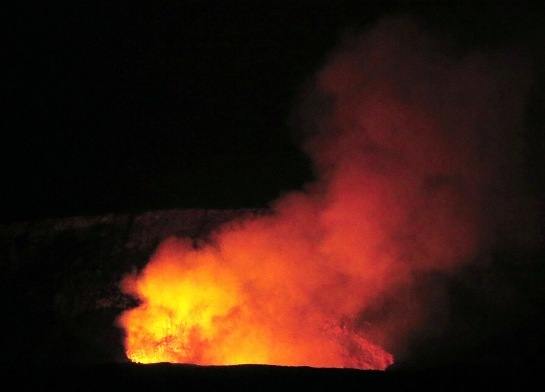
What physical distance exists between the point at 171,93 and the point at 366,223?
3282mm

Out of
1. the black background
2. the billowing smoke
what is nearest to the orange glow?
the billowing smoke

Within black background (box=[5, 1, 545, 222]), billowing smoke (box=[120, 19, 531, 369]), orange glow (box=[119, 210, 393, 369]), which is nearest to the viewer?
black background (box=[5, 1, 545, 222])

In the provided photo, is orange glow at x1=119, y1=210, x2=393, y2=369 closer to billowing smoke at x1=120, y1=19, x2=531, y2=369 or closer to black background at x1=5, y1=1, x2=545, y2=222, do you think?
billowing smoke at x1=120, y1=19, x2=531, y2=369

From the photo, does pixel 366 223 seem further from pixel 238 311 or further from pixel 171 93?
pixel 171 93

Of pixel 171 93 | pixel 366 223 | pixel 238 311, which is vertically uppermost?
pixel 171 93

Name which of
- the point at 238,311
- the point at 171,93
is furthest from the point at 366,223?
the point at 171,93

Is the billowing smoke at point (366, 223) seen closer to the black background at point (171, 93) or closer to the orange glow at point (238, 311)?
the orange glow at point (238, 311)

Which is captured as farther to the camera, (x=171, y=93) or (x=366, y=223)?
(x=366, y=223)

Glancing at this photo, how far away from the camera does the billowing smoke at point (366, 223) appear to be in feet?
22.1

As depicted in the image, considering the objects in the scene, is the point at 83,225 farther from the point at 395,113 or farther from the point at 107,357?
the point at 395,113

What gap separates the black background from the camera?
19.7ft

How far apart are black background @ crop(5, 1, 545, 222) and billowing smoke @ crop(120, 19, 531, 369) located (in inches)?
16.2

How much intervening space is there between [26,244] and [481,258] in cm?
679

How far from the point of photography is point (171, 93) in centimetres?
664
